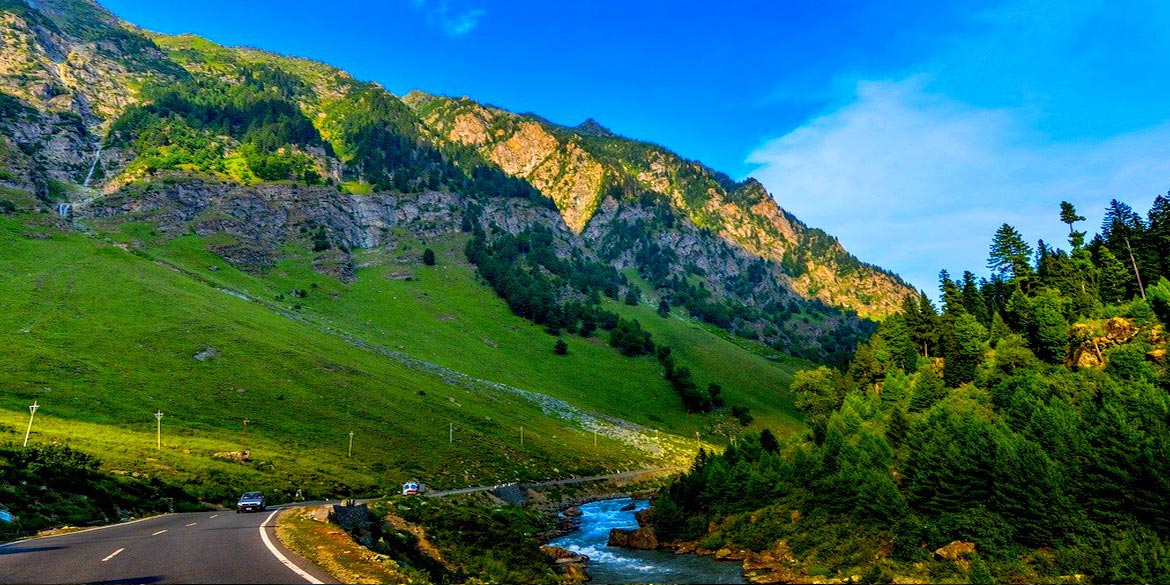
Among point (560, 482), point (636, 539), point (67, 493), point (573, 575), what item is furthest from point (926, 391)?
point (67, 493)

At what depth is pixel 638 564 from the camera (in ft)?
171

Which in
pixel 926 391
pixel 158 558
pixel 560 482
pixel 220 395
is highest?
pixel 220 395

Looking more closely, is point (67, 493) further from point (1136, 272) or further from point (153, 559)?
point (1136, 272)

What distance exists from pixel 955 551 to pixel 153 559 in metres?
52.0

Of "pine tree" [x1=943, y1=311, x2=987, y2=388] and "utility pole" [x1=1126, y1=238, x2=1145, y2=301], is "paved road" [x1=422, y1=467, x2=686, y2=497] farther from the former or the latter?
"utility pole" [x1=1126, y1=238, x2=1145, y2=301]

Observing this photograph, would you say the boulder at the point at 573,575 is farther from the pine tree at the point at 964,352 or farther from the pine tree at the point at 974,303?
the pine tree at the point at 974,303

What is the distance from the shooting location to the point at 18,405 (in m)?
72.3

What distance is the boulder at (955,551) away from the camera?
44.3 meters

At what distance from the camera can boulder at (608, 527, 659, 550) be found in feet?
199

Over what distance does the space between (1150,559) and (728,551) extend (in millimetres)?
30676

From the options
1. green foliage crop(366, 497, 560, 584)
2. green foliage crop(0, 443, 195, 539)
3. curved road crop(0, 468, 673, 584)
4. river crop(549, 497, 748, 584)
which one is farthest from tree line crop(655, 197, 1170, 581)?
→ green foliage crop(0, 443, 195, 539)

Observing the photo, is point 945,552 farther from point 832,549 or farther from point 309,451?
point 309,451

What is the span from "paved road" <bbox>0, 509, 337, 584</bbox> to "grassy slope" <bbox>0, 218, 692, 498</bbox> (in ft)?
102

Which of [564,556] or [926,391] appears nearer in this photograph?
[564,556]
